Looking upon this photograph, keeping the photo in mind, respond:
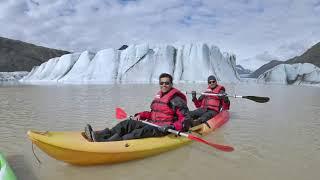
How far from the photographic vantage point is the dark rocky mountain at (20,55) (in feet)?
319

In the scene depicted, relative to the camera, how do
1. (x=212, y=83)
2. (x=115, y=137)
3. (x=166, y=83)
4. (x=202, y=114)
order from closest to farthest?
(x=115, y=137) < (x=166, y=83) < (x=202, y=114) < (x=212, y=83)

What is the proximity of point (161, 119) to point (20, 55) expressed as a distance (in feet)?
355

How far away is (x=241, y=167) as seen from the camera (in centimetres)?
454

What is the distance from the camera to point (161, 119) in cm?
542

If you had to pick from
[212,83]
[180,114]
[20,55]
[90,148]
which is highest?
[20,55]

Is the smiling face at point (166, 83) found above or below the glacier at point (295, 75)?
below

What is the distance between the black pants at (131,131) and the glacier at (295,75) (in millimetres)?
32643

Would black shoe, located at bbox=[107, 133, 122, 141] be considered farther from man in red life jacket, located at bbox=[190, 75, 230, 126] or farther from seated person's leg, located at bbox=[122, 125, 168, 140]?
man in red life jacket, located at bbox=[190, 75, 230, 126]

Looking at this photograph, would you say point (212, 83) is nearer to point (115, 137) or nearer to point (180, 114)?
point (180, 114)

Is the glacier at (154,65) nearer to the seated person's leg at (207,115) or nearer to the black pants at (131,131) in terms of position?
the seated person's leg at (207,115)

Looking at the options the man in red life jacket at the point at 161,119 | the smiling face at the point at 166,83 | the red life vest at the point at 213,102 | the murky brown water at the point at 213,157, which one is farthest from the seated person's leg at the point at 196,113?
the smiling face at the point at 166,83

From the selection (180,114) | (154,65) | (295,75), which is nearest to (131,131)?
(180,114)

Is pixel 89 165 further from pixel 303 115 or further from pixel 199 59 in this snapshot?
pixel 199 59

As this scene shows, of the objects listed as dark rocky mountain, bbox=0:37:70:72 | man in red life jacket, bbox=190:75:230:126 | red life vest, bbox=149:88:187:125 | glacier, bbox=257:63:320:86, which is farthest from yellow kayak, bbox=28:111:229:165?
dark rocky mountain, bbox=0:37:70:72
